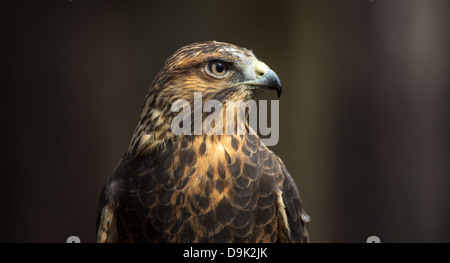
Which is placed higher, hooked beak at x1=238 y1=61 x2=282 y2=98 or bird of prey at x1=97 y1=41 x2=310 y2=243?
hooked beak at x1=238 y1=61 x2=282 y2=98

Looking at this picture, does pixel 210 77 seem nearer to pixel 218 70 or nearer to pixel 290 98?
pixel 218 70

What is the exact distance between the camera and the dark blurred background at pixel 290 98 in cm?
156

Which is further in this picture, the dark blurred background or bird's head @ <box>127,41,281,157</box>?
the dark blurred background

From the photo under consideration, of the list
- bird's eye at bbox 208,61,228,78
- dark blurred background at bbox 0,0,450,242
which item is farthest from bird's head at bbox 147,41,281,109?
dark blurred background at bbox 0,0,450,242

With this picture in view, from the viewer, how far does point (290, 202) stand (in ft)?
4.84

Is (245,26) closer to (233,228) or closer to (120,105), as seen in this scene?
(120,105)

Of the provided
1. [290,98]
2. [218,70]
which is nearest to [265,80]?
[218,70]

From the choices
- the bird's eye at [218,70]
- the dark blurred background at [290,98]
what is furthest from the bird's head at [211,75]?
the dark blurred background at [290,98]

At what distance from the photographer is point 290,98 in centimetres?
180

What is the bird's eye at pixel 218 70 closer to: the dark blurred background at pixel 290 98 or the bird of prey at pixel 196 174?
the bird of prey at pixel 196 174

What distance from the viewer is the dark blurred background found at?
5.12 feet

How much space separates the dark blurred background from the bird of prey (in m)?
0.37

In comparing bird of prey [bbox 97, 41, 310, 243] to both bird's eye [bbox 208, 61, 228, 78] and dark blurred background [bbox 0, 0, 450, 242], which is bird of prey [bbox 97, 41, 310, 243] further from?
dark blurred background [bbox 0, 0, 450, 242]

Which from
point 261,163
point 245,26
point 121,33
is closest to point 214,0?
point 245,26
